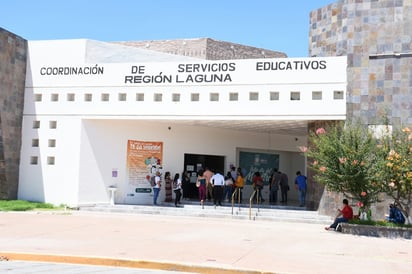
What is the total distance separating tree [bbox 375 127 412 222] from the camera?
15.0 metres

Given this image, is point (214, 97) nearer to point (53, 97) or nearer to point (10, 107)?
point (53, 97)

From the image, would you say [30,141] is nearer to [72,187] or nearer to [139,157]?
[72,187]

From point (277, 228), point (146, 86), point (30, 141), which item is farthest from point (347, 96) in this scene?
point (30, 141)

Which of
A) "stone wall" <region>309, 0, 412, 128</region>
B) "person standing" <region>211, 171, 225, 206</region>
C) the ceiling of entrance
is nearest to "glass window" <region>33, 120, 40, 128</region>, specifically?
the ceiling of entrance

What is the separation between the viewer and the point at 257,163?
26.9 meters

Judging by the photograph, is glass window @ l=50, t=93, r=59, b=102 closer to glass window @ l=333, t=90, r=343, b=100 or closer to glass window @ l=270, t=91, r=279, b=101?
glass window @ l=270, t=91, r=279, b=101

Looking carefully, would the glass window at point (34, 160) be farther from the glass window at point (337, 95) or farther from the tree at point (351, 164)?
the glass window at point (337, 95)

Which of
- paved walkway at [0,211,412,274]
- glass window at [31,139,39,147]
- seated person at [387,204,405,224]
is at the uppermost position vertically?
glass window at [31,139,39,147]

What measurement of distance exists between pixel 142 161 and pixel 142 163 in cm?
9

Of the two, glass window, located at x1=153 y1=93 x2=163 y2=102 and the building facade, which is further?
glass window, located at x1=153 y1=93 x2=163 y2=102

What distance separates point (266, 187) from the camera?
27266 millimetres

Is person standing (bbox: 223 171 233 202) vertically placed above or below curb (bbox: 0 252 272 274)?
above

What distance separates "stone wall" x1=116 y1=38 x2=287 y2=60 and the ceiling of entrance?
2350cm

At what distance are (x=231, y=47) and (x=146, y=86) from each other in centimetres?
2996
